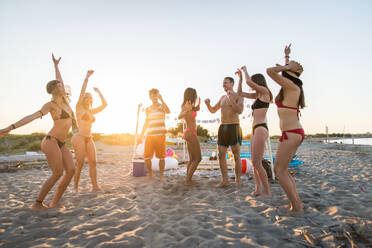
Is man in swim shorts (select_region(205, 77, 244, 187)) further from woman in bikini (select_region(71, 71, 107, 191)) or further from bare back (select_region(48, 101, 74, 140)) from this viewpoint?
bare back (select_region(48, 101, 74, 140))

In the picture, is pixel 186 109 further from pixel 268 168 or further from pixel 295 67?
pixel 268 168

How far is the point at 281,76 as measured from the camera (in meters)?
2.74

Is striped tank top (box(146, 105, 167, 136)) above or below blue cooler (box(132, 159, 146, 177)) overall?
above

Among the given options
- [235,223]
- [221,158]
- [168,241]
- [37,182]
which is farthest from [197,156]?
[37,182]

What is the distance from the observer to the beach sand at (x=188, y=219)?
7.26 feet

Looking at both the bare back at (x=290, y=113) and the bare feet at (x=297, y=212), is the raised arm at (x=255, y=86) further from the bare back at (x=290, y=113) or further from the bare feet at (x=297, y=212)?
the bare feet at (x=297, y=212)

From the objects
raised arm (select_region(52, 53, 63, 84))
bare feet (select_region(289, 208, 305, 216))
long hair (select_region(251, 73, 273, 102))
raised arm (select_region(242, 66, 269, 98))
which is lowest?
bare feet (select_region(289, 208, 305, 216))

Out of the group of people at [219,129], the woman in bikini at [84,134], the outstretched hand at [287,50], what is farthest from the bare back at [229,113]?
the woman in bikini at [84,134]

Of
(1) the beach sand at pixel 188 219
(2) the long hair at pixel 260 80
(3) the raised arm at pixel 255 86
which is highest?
(2) the long hair at pixel 260 80

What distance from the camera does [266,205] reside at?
3236mm

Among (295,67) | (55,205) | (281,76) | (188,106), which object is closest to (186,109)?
(188,106)

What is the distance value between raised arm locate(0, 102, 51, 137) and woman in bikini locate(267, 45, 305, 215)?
3.36 meters

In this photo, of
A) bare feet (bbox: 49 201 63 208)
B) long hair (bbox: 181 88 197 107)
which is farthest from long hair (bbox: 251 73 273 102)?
bare feet (bbox: 49 201 63 208)

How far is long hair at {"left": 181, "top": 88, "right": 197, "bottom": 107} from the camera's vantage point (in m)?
4.83
